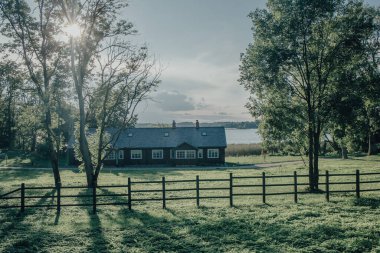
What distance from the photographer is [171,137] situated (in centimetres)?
5694

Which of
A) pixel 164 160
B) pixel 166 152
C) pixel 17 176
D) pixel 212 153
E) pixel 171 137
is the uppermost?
pixel 171 137

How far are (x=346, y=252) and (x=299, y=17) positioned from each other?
53.2ft

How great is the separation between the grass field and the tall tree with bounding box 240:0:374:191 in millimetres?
7039

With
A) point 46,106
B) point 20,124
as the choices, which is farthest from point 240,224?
point 20,124

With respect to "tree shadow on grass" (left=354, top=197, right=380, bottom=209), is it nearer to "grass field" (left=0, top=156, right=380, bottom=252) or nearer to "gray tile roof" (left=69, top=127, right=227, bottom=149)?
"grass field" (left=0, top=156, right=380, bottom=252)

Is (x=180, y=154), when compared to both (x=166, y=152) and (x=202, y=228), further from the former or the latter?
(x=202, y=228)

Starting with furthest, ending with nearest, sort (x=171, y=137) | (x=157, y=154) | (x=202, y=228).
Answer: (x=171, y=137)
(x=157, y=154)
(x=202, y=228)

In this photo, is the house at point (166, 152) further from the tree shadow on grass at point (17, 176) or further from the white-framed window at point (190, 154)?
the tree shadow on grass at point (17, 176)

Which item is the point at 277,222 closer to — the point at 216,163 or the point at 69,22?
the point at 69,22

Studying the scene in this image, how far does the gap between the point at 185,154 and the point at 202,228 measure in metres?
42.0

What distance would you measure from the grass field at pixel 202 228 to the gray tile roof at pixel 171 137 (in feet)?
122

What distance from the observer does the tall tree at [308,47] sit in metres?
22.4

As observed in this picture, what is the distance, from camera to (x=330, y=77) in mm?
23469

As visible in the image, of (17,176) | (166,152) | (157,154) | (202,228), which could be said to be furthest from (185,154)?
(202,228)
